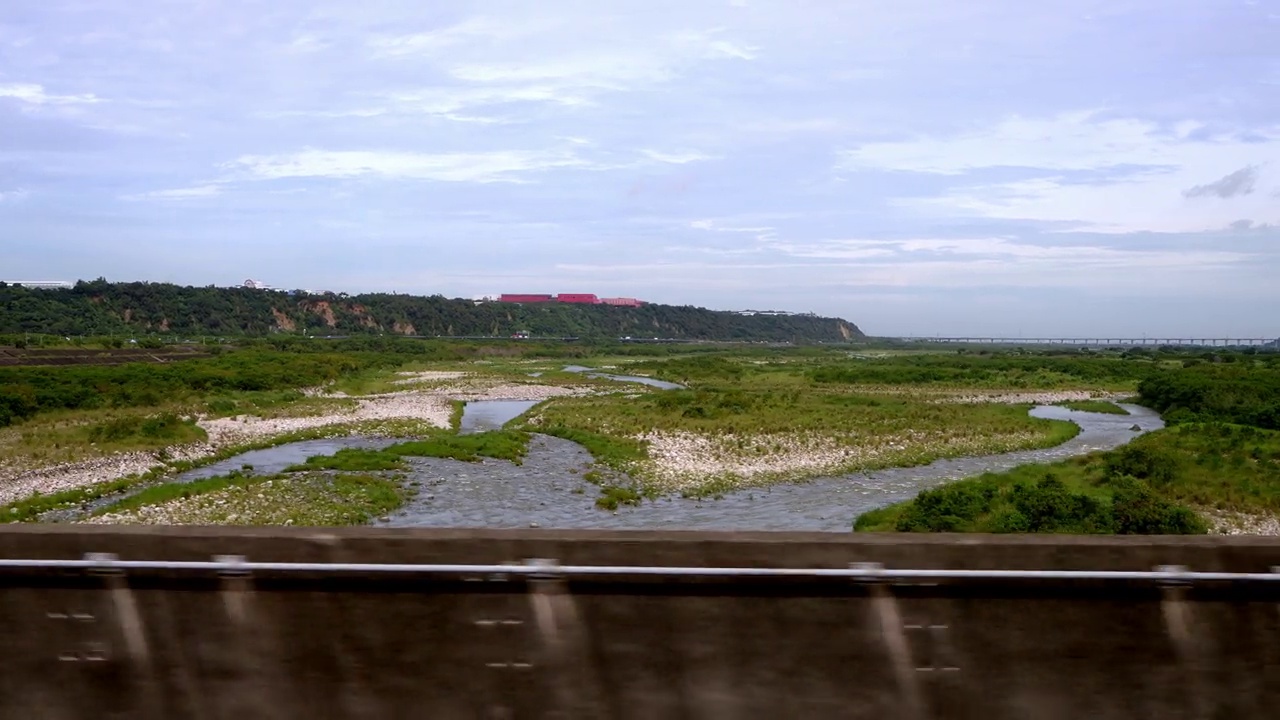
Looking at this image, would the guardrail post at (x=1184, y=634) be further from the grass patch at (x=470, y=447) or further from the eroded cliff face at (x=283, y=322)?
the eroded cliff face at (x=283, y=322)

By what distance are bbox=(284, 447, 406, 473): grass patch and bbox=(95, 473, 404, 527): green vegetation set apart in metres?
1.94

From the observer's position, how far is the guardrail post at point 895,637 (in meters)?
4.68

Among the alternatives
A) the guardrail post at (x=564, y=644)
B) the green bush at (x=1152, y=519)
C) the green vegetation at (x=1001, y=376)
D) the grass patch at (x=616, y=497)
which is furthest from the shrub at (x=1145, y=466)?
the green vegetation at (x=1001, y=376)

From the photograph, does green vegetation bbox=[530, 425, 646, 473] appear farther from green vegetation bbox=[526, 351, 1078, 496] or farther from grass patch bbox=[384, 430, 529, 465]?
grass patch bbox=[384, 430, 529, 465]

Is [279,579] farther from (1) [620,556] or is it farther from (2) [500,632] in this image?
(1) [620,556]

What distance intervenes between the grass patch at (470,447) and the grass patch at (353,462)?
1.11 metres

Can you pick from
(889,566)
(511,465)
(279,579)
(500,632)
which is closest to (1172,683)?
(889,566)

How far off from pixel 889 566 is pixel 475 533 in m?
2.09

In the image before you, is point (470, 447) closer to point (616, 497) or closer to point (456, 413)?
→ point (616, 497)

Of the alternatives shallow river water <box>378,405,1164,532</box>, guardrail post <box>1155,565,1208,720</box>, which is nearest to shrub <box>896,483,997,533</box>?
shallow river water <box>378,405,1164,532</box>

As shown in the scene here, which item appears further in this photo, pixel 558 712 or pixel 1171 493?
pixel 1171 493

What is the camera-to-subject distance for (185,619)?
4855 millimetres

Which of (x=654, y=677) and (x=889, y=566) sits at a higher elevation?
(x=889, y=566)

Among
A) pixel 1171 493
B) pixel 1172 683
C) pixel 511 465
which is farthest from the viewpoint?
pixel 511 465
